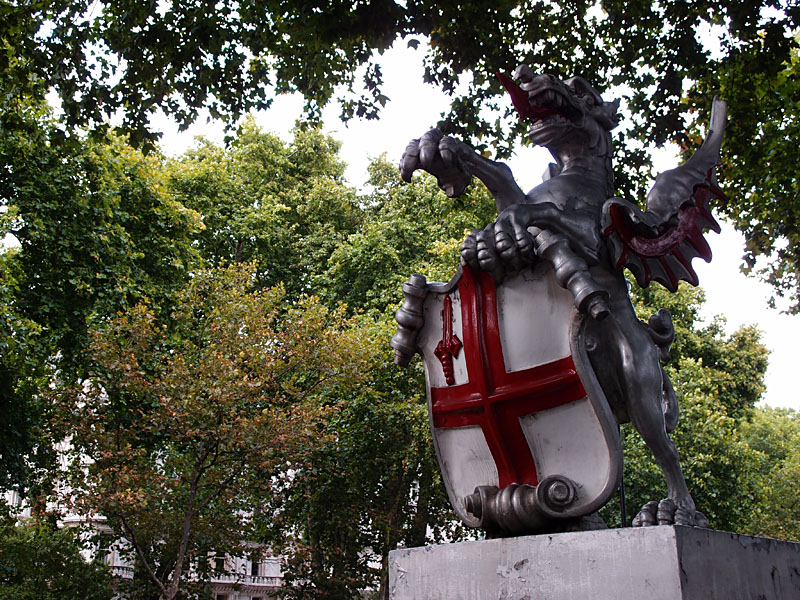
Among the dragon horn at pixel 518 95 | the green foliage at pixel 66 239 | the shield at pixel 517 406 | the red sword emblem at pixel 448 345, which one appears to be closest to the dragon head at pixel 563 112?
the dragon horn at pixel 518 95

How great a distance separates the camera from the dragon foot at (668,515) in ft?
10.5

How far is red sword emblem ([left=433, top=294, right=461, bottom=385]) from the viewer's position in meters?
3.47

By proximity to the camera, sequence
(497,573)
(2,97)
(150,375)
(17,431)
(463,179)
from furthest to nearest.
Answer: (150,375) < (17,431) < (2,97) < (463,179) < (497,573)

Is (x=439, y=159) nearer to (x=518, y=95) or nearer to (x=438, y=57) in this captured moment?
(x=518, y=95)

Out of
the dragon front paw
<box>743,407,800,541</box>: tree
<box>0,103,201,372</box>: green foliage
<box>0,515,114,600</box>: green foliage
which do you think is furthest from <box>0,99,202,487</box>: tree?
<box>743,407,800,541</box>: tree

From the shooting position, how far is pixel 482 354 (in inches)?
131

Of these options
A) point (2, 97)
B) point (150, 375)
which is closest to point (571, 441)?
point (2, 97)

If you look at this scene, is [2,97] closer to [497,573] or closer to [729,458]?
[497,573]

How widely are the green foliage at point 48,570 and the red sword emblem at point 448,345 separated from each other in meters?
12.1

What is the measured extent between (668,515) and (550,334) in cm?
88

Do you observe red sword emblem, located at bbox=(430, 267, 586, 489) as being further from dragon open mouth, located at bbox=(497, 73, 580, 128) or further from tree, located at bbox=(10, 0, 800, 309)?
tree, located at bbox=(10, 0, 800, 309)

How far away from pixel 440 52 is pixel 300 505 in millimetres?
9630

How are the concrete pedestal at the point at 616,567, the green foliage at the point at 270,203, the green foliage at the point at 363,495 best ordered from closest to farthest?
the concrete pedestal at the point at 616,567
the green foliage at the point at 363,495
the green foliage at the point at 270,203

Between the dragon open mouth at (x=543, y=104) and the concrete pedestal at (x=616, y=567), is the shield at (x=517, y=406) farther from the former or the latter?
the dragon open mouth at (x=543, y=104)
